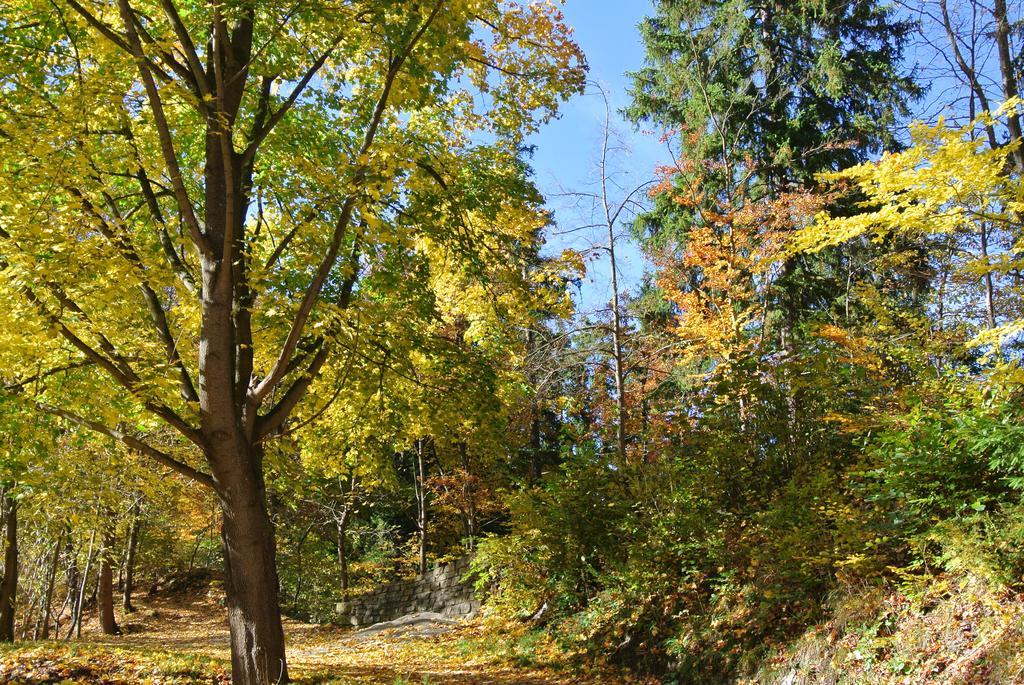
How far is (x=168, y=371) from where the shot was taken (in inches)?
255

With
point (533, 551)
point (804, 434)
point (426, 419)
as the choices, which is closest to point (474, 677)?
point (533, 551)

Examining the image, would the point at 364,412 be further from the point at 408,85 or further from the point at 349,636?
the point at 349,636

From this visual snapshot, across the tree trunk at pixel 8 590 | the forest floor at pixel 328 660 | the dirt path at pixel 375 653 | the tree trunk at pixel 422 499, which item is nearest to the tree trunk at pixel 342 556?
the dirt path at pixel 375 653

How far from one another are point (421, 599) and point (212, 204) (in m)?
10.5

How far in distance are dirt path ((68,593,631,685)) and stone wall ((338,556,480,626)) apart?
764mm

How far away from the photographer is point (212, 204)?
6.58m

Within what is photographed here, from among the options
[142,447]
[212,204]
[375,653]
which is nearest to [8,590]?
[375,653]

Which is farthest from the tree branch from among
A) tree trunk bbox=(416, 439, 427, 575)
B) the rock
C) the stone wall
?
tree trunk bbox=(416, 439, 427, 575)

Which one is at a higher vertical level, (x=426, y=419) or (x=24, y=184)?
(x=24, y=184)

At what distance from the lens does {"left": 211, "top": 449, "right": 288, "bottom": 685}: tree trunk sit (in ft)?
20.6

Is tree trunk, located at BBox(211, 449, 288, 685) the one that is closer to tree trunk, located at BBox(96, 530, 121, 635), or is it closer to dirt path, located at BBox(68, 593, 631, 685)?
dirt path, located at BBox(68, 593, 631, 685)

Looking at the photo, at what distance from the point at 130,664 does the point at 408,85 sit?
6368 millimetres

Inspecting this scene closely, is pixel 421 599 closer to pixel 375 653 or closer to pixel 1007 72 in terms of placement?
pixel 375 653

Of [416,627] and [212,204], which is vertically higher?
[212,204]
